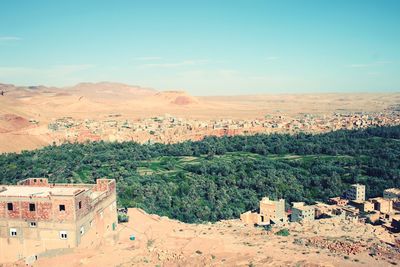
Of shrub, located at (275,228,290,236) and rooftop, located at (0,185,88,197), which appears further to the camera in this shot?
shrub, located at (275,228,290,236)

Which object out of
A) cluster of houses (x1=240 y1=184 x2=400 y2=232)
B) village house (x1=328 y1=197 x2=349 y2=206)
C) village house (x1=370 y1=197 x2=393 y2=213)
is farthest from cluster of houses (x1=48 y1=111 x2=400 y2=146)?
village house (x1=370 y1=197 x2=393 y2=213)

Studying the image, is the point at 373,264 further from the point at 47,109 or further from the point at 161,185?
the point at 47,109

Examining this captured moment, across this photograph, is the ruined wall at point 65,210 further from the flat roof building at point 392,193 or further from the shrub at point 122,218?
the flat roof building at point 392,193

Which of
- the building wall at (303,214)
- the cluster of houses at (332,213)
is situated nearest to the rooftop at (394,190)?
the cluster of houses at (332,213)

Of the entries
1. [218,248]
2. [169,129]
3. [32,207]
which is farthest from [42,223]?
[169,129]

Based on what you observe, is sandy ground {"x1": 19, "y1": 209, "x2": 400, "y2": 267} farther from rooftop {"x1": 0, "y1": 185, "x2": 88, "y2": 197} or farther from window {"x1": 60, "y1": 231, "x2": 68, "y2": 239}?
rooftop {"x1": 0, "y1": 185, "x2": 88, "y2": 197}

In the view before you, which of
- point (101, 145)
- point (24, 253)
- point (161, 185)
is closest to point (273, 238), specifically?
point (24, 253)
